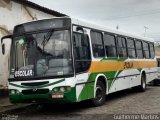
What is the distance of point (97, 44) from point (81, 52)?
1.68 meters

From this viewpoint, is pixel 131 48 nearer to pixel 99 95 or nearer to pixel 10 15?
pixel 99 95

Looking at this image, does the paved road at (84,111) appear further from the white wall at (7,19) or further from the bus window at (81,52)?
the white wall at (7,19)

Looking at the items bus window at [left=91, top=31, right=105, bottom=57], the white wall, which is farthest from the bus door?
the white wall

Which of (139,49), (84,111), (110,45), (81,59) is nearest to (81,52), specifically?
(81,59)

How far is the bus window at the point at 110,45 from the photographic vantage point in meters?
15.2

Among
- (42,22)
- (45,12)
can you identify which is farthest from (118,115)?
(45,12)

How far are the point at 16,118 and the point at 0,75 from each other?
563 centimetres

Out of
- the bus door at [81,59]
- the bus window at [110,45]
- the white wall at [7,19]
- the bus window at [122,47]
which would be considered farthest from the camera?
the white wall at [7,19]

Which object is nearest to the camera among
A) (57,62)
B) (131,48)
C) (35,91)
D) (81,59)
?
(57,62)

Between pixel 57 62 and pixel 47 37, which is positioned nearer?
pixel 57 62

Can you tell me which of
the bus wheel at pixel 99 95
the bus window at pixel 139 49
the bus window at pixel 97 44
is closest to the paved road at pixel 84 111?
the bus wheel at pixel 99 95

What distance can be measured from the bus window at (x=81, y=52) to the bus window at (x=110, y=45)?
198 centimetres

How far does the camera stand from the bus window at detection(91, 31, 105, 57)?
549 inches

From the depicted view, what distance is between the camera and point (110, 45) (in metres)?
15.6
